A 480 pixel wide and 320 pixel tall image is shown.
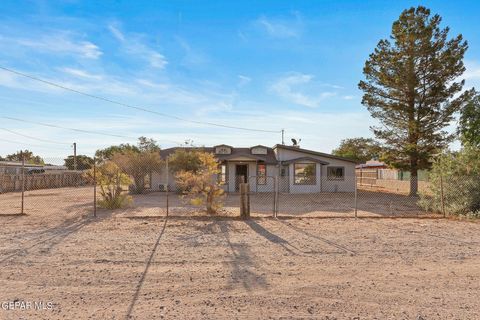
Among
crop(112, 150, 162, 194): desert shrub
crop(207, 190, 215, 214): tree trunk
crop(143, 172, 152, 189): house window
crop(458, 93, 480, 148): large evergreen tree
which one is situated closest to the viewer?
crop(207, 190, 215, 214): tree trunk

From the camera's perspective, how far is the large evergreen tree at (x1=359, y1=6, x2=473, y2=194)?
20.1 m

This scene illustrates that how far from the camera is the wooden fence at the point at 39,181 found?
2450 centimetres

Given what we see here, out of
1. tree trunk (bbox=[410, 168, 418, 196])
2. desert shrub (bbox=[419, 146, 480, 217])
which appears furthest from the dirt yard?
tree trunk (bbox=[410, 168, 418, 196])

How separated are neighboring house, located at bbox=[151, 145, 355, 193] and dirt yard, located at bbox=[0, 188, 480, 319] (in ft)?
50.8

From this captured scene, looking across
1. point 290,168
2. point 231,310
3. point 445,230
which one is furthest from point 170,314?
point 290,168

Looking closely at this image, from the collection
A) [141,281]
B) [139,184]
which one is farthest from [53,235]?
[139,184]

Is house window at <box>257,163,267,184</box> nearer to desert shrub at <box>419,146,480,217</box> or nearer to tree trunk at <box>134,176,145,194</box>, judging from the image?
tree trunk at <box>134,176,145,194</box>

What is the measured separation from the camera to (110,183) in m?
12.4

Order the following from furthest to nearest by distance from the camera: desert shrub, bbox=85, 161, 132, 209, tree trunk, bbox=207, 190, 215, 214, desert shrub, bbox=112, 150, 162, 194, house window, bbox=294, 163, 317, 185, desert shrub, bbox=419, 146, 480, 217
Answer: house window, bbox=294, 163, 317, 185 < desert shrub, bbox=112, 150, 162, 194 < desert shrub, bbox=85, 161, 132, 209 < desert shrub, bbox=419, 146, 480, 217 < tree trunk, bbox=207, 190, 215, 214

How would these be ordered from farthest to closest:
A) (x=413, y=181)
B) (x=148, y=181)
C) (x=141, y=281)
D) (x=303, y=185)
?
(x=148, y=181), (x=303, y=185), (x=413, y=181), (x=141, y=281)

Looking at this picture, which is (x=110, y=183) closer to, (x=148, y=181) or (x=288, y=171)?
(x=148, y=181)

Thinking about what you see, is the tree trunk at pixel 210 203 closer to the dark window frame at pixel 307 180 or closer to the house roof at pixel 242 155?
the house roof at pixel 242 155

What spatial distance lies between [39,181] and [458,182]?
3162 centimetres

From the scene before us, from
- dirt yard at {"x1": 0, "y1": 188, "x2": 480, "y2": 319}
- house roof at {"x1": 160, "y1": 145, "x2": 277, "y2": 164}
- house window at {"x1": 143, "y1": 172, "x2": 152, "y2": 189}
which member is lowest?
dirt yard at {"x1": 0, "y1": 188, "x2": 480, "y2": 319}
